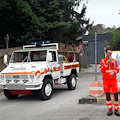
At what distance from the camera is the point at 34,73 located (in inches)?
374

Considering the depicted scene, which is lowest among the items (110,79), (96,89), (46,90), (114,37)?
(46,90)

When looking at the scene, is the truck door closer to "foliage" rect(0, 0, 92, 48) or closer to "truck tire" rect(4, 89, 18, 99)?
"truck tire" rect(4, 89, 18, 99)

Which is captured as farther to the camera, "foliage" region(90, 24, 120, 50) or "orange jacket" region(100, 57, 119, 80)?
"foliage" region(90, 24, 120, 50)

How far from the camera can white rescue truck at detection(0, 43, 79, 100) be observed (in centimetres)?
960

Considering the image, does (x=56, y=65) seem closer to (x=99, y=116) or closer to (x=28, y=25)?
(x=99, y=116)

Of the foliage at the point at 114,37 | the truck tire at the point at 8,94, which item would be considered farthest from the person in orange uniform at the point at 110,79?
the foliage at the point at 114,37

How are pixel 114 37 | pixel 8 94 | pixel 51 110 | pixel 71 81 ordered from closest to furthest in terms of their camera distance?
pixel 51 110, pixel 8 94, pixel 71 81, pixel 114 37

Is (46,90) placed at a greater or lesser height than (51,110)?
greater

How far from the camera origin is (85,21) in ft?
74.7

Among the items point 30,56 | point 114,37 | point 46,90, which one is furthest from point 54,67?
point 114,37

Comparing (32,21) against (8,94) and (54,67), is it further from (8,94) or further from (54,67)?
(8,94)

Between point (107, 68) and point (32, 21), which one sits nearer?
point (107, 68)

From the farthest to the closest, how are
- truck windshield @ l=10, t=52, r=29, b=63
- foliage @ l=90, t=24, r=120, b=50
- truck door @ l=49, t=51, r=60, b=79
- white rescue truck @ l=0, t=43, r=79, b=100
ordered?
foliage @ l=90, t=24, r=120, b=50
truck windshield @ l=10, t=52, r=29, b=63
truck door @ l=49, t=51, r=60, b=79
white rescue truck @ l=0, t=43, r=79, b=100

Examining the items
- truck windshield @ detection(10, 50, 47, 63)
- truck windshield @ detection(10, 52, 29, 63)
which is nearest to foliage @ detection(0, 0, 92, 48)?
truck windshield @ detection(10, 52, 29, 63)
